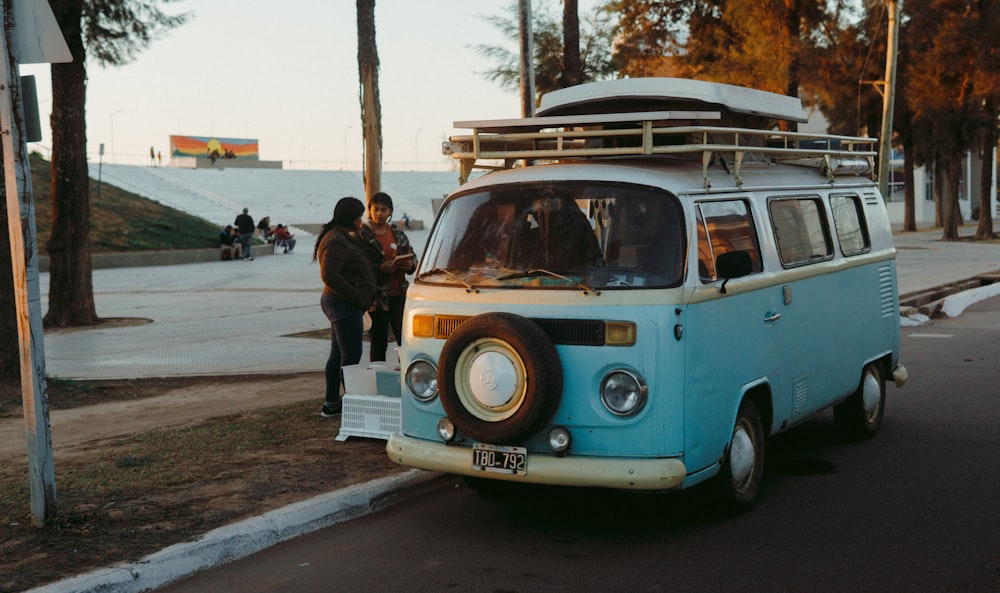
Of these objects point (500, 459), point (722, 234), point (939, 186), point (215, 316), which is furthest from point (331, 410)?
point (939, 186)

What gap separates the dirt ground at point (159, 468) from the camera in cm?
566

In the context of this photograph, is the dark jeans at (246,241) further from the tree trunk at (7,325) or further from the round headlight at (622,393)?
the round headlight at (622,393)

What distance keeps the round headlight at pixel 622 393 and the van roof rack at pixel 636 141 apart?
49.6 inches

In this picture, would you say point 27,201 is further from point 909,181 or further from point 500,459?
point 909,181

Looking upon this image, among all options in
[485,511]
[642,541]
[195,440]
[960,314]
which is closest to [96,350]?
[195,440]

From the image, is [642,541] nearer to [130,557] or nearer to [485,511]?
[485,511]

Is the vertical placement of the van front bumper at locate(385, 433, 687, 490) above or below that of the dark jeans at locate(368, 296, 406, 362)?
below

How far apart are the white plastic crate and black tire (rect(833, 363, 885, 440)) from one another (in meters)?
3.29

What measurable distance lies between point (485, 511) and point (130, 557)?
2.11 m

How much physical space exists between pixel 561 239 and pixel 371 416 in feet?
8.41

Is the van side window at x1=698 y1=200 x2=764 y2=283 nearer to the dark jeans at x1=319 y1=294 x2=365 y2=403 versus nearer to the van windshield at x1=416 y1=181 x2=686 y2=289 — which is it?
the van windshield at x1=416 y1=181 x2=686 y2=289

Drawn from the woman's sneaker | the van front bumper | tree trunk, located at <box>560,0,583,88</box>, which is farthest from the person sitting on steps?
the van front bumper

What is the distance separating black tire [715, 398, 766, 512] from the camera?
616cm

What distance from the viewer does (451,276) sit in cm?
626
